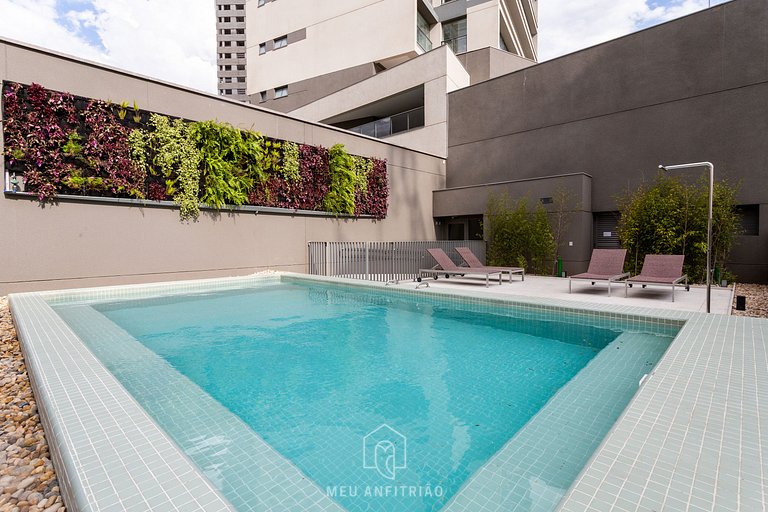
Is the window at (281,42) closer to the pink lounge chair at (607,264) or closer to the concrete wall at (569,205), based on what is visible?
the concrete wall at (569,205)

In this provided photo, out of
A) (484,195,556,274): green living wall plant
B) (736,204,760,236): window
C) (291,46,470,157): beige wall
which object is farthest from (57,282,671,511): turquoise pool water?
(291,46,470,157): beige wall

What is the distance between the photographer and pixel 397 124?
54.0 ft

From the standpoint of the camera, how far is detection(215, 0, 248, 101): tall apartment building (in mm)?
56844

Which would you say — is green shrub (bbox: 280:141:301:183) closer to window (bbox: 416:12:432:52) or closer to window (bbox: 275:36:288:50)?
window (bbox: 416:12:432:52)

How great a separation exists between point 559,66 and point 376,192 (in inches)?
278

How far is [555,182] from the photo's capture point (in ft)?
37.1

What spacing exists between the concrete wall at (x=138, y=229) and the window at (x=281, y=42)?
1455cm

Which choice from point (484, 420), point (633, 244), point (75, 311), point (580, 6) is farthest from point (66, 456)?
point (580, 6)

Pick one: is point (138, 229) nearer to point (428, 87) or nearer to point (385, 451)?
point (385, 451)

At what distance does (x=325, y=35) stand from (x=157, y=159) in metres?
16.3

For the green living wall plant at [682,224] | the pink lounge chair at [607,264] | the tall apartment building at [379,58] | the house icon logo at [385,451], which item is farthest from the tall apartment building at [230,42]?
the house icon logo at [385,451]

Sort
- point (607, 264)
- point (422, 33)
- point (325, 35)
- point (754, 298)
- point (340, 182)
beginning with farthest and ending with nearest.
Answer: point (325, 35)
point (422, 33)
point (340, 182)
point (607, 264)
point (754, 298)

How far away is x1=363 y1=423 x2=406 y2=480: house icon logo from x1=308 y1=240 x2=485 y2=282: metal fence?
7244 millimetres

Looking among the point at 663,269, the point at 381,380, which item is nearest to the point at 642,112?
the point at 663,269
